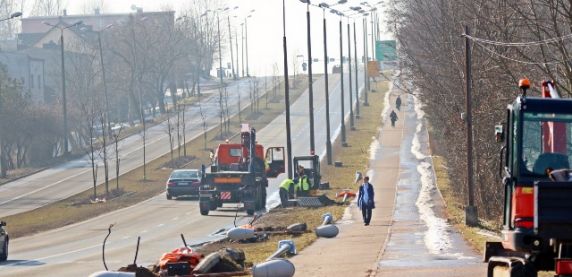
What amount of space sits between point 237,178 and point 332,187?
34.1 feet

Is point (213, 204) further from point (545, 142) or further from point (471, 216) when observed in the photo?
point (545, 142)

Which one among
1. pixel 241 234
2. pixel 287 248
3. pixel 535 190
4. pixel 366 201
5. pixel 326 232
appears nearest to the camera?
pixel 535 190

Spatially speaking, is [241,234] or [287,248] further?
[241,234]

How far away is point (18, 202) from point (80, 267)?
106 feet

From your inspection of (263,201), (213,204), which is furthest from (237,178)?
(263,201)

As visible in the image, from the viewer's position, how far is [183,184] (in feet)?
194

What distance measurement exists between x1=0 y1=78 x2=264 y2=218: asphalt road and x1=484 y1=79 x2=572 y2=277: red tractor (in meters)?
42.2

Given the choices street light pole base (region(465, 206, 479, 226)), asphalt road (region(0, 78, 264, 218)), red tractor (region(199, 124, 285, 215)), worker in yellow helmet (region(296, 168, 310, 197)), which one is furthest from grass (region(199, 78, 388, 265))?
asphalt road (region(0, 78, 264, 218))

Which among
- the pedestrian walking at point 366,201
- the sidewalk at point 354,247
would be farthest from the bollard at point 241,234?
the pedestrian walking at point 366,201

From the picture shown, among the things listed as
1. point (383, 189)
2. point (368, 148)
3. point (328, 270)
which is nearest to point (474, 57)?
point (383, 189)

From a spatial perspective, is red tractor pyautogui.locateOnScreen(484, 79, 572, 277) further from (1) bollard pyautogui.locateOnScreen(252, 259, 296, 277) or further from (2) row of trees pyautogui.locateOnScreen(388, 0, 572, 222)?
(2) row of trees pyautogui.locateOnScreen(388, 0, 572, 222)

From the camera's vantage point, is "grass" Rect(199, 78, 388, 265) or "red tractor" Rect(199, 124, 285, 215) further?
"red tractor" Rect(199, 124, 285, 215)

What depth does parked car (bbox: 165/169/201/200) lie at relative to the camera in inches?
2315

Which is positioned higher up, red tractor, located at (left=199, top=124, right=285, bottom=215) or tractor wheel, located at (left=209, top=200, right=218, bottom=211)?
red tractor, located at (left=199, top=124, right=285, bottom=215)
